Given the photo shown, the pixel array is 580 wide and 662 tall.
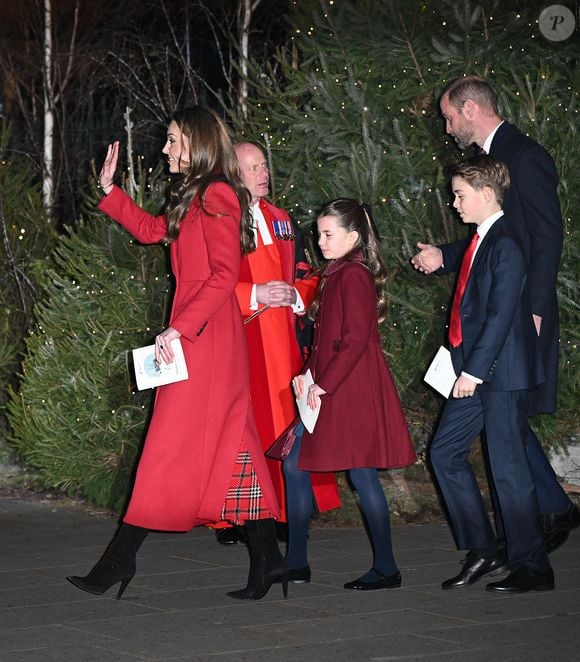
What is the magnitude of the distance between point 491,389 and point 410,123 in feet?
8.53

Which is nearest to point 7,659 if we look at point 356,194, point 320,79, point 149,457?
point 149,457

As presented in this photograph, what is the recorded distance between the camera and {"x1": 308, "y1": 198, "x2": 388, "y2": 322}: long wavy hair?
5.94 m

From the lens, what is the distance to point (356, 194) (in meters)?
7.40

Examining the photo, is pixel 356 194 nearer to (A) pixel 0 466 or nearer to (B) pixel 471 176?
(B) pixel 471 176

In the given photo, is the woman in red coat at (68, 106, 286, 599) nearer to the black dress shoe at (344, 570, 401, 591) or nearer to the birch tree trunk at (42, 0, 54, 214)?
the black dress shoe at (344, 570, 401, 591)

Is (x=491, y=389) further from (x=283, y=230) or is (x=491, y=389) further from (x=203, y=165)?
(x=283, y=230)

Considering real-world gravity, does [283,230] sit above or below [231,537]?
above

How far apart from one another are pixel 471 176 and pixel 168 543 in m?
2.49

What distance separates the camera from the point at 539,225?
5977 mm

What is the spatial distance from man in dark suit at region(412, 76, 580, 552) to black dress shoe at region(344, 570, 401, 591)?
2.19ft

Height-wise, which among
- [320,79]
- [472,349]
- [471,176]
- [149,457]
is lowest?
[149,457]

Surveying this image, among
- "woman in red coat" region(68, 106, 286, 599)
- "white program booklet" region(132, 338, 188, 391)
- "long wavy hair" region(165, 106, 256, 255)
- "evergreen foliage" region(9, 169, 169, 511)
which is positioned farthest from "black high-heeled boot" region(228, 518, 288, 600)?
"evergreen foliage" region(9, 169, 169, 511)

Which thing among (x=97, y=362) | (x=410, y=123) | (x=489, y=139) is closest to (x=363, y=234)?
(x=489, y=139)

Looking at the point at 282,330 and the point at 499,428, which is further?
the point at 282,330
